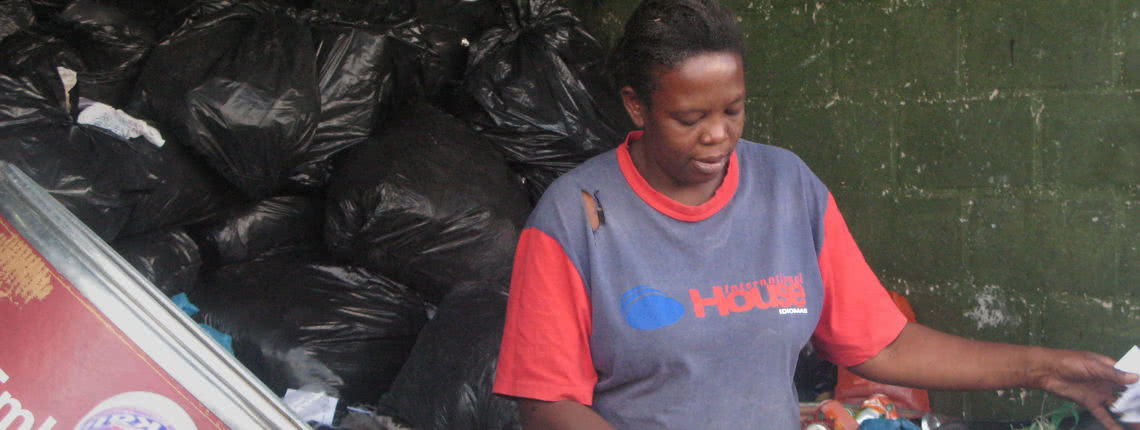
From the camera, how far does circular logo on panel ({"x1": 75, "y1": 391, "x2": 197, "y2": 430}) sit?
604 mm

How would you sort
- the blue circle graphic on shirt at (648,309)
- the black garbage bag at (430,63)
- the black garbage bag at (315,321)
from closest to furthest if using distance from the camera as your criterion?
the blue circle graphic on shirt at (648,309)
the black garbage bag at (315,321)
the black garbage bag at (430,63)

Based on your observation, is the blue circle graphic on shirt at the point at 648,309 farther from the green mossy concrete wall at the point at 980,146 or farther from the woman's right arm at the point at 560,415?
the green mossy concrete wall at the point at 980,146

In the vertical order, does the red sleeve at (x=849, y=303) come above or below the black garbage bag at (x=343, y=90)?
below

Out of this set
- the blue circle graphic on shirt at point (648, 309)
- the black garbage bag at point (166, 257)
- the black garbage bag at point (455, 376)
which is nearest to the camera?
the blue circle graphic on shirt at point (648, 309)

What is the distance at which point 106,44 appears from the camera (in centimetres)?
266

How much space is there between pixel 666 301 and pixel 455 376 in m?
1.12

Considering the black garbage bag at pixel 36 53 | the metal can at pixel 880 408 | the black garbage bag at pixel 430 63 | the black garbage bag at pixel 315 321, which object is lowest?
the metal can at pixel 880 408

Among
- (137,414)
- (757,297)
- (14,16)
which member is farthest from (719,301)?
(14,16)

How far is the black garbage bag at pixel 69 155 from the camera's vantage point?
2234mm

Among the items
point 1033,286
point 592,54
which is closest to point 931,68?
point 1033,286

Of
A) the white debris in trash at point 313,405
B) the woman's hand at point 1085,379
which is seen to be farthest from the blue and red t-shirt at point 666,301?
the white debris in trash at point 313,405

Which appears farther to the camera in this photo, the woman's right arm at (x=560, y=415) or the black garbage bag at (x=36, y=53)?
the black garbage bag at (x=36, y=53)

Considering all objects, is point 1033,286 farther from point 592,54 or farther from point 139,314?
point 139,314

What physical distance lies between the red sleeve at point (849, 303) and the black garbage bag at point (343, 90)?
1.64m
